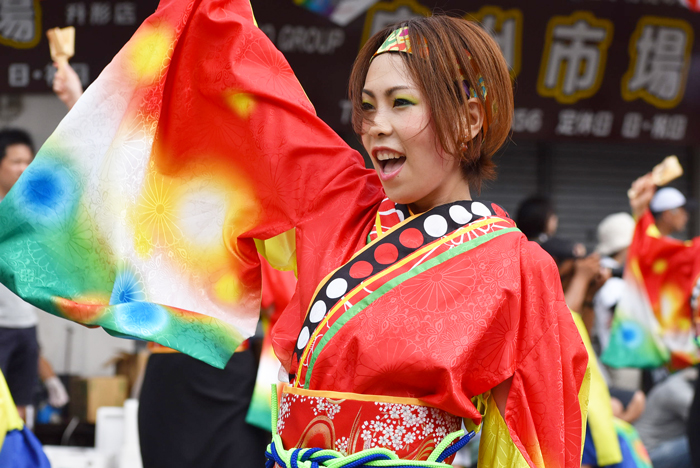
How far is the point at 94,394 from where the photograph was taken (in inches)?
241

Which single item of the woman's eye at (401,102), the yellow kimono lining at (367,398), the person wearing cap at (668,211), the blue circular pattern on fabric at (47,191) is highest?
the woman's eye at (401,102)

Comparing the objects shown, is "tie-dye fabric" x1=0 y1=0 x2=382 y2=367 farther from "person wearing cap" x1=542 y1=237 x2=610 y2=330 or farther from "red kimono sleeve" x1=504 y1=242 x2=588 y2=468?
"person wearing cap" x1=542 y1=237 x2=610 y2=330

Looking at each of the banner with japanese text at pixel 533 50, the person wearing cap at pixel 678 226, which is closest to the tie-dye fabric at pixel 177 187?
the person wearing cap at pixel 678 226

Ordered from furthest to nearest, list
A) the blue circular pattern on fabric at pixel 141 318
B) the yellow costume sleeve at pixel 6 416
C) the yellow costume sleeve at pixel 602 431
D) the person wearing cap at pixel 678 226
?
the person wearing cap at pixel 678 226, the yellow costume sleeve at pixel 602 431, the yellow costume sleeve at pixel 6 416, the blue circular pattern on fabric at pixel 141 318

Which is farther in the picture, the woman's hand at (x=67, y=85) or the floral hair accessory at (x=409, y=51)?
the woman's hand at (x=67, y=85)

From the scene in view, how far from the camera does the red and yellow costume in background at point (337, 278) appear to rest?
1.77 m

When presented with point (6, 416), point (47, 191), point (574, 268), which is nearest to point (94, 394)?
point (6, 416)

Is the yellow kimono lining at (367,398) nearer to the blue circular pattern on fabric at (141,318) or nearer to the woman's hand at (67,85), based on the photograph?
the blue circular pattern on fabric at (141,318)

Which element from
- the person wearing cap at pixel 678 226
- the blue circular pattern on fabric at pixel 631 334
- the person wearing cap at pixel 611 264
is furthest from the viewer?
the person wearing cap at pixel 611 264

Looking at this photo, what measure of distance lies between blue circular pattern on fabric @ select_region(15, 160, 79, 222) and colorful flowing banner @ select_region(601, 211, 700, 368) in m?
4.57

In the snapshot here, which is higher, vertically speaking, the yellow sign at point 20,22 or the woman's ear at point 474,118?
the woman's ear at point 474,118

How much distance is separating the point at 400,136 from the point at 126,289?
835 mm

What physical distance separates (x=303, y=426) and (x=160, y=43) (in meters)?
1.07

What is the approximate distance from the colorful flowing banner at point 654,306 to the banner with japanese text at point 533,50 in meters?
1.72
